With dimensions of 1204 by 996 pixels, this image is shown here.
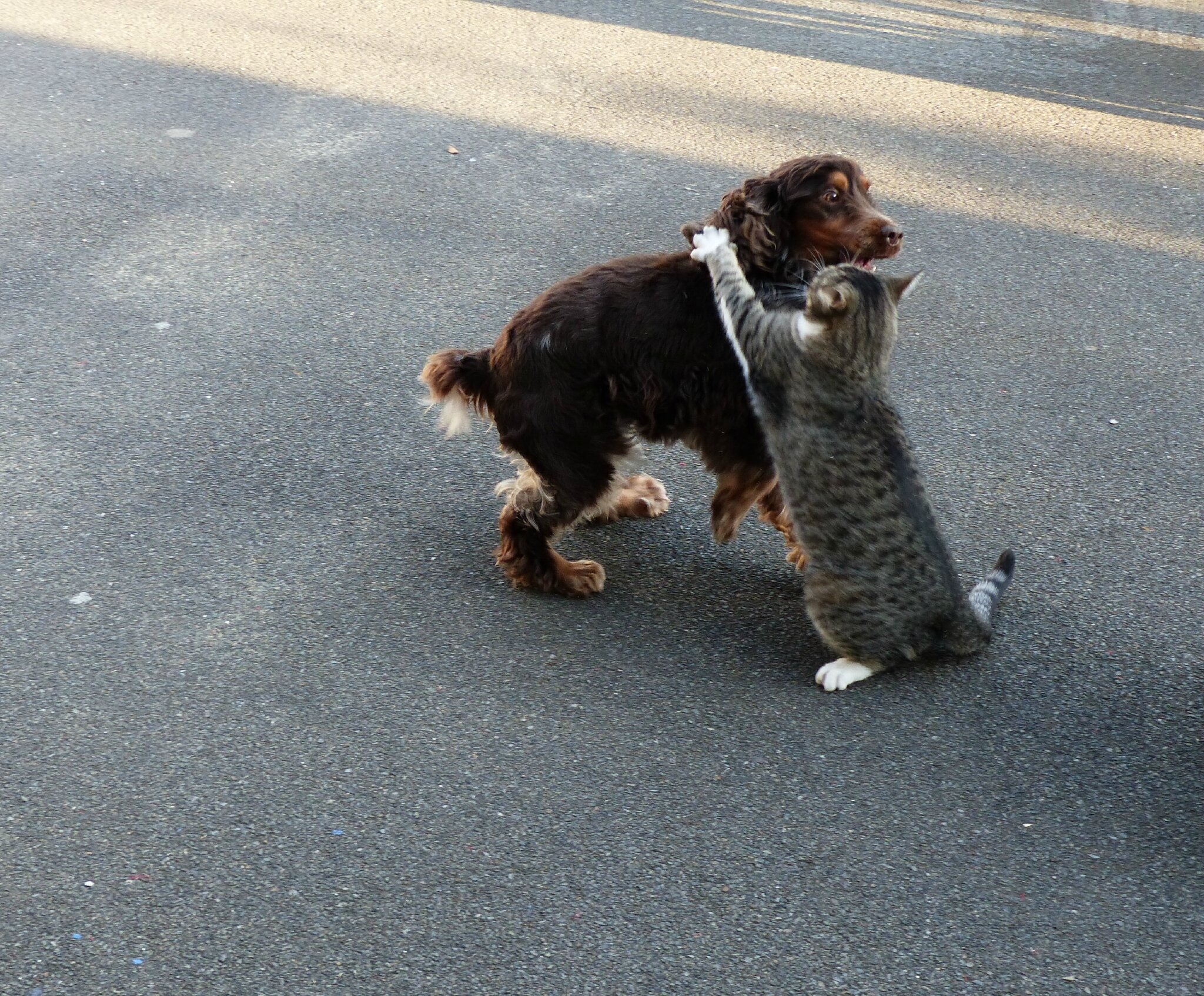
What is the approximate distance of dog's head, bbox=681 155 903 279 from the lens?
3422 mm

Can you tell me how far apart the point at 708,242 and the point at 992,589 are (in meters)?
1.28

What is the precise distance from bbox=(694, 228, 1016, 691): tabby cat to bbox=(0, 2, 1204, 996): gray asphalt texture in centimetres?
18

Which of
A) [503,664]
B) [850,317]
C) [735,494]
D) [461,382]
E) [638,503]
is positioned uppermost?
[850,317]

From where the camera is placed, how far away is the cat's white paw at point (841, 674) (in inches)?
131

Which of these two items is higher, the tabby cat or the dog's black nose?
the dog's black nose

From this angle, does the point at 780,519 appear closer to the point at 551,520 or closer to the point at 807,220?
the point at 551,520

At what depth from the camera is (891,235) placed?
3.45 meters

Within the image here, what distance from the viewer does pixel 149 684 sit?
3291mm

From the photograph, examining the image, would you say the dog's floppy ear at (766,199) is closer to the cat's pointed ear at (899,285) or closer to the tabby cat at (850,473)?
the tabby cat at (850,473)

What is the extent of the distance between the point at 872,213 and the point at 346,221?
287 centimetres

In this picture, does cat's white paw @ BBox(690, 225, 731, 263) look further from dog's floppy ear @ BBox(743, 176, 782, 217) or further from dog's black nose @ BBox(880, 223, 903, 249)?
dog's black nose @ BBox(880, 223, 903, 249)

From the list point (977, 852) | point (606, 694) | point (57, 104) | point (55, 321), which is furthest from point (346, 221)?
point (977, 852)

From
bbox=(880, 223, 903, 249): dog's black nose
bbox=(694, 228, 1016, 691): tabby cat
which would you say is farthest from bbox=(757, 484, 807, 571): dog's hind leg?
bbox=(880, 223, 903, 249): dog's black nose

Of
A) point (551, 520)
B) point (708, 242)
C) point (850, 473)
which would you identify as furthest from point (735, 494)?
point (708, 242)
